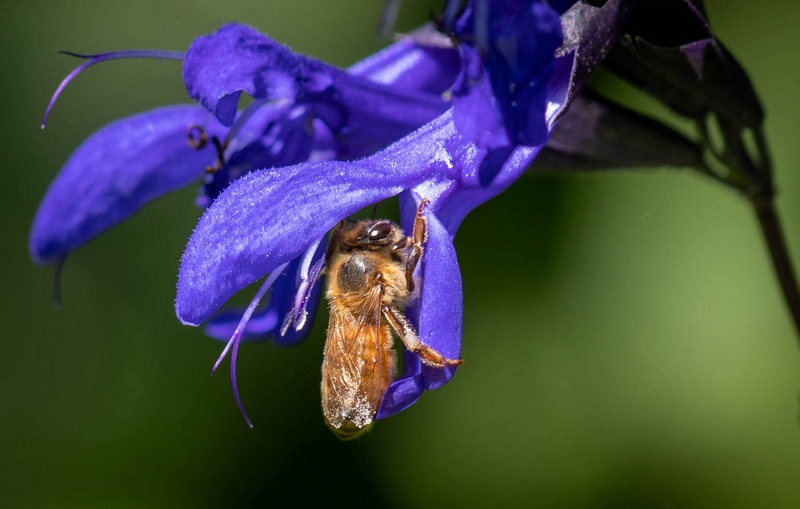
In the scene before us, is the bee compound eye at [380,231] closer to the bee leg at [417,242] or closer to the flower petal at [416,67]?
the bee leg at [417,242]

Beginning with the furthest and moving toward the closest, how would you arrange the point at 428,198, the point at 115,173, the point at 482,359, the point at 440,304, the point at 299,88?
the point at 482,359 < the point at 115,173 < the point at 299,88 < the point at 428,198 < the point at 440,304

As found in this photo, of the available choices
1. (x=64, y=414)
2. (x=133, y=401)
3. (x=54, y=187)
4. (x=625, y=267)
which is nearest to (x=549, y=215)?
(x=625, y=267)

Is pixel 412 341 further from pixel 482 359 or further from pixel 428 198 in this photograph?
pixel 482 359

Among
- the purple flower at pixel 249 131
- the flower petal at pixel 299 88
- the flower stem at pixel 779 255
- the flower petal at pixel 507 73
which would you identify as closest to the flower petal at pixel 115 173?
the purple flower at pixel 249 131

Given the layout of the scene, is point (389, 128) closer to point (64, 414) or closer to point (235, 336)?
point (235, 336)

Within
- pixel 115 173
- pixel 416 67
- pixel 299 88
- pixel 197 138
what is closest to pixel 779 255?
pixel 416 67
